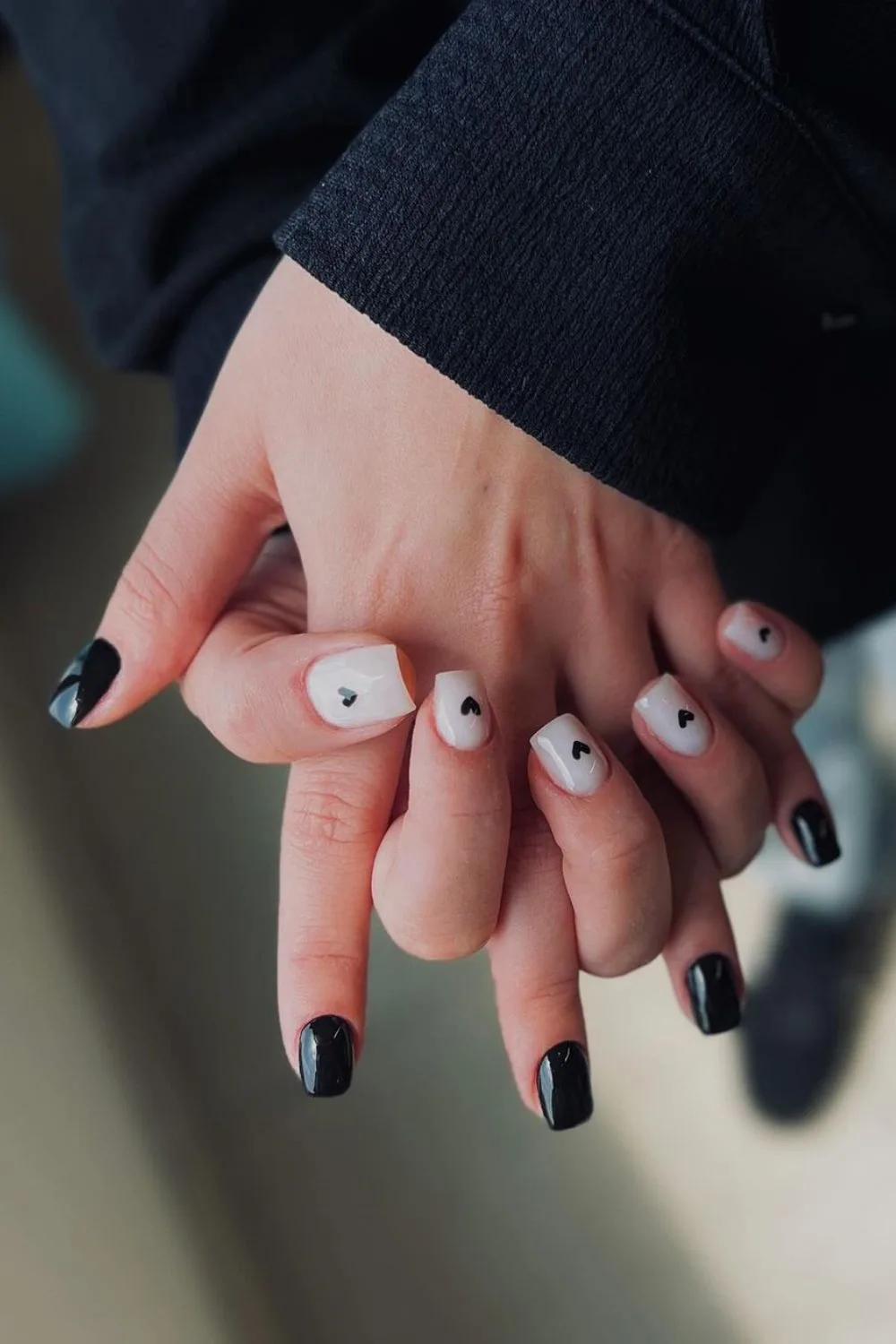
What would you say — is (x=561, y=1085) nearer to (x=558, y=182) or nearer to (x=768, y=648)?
(x=768, y=648)

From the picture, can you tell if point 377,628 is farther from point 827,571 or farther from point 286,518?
point 827,571

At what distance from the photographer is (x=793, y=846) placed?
0.59 meters

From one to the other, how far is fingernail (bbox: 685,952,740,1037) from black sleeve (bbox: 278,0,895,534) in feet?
0.78

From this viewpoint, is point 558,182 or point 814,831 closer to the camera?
point 558,182

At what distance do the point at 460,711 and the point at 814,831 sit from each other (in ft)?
0.81

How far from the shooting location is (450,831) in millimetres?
434

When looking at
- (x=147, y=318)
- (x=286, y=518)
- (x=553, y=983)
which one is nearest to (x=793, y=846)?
(x=553, y=983)

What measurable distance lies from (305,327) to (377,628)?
0.41 feet

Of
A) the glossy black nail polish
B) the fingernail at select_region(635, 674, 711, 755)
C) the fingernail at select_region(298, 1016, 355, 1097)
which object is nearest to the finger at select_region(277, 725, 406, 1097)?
the fingernail at select_region(298, 1016, 355, 1097)

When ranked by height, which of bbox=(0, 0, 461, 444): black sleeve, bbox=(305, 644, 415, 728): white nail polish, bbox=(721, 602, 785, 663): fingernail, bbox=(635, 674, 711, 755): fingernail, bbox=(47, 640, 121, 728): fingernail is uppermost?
bbox=(0, 0, 461, 444): black sleeve

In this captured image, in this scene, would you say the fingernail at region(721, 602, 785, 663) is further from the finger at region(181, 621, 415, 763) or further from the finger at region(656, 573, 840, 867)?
the finger at region(181, 621, 415, 763)

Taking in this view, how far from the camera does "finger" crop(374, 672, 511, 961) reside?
0.43m

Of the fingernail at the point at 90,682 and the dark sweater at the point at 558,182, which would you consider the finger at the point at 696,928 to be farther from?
the fingernail at the point at 90,682

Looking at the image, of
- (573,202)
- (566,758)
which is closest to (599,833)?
(566,758)
